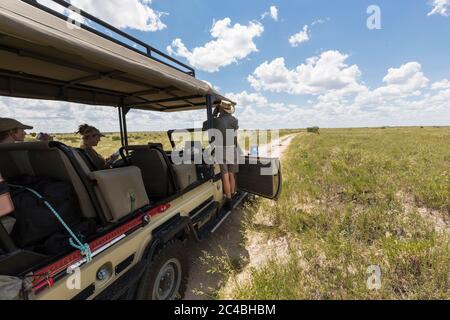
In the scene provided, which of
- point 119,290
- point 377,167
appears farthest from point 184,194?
point 377,167

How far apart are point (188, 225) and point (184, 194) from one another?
42 cm

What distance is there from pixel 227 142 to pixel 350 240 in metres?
2.53

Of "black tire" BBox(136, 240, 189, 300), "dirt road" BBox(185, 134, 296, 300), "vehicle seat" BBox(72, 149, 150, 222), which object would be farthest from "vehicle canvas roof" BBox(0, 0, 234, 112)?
"dirt road" BBox(185, 134, 296, 300)

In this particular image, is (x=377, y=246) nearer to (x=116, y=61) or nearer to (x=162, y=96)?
(x=116, y=61)

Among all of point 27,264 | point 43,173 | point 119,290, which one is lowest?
point 119,290

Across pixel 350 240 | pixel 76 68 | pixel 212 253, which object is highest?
pixel 76 68

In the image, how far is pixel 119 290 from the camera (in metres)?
1.93

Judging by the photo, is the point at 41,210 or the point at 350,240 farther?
the point at 350,240

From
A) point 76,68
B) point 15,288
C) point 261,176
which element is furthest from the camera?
point 261,176

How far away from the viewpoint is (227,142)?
411 cm

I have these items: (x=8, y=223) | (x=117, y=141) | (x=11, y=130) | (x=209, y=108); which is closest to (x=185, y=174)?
(x=209, y=108)

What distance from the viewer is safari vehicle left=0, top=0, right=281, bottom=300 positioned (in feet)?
5.12

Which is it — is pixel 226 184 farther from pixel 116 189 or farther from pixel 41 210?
pixel 41 210

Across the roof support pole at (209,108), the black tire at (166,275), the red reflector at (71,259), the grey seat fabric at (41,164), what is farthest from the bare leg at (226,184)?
the grey seat fabric at (41,164)
